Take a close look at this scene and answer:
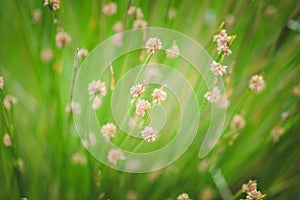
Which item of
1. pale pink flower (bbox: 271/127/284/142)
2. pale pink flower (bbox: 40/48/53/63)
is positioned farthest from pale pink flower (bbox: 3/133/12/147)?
pale pink flower (bbox: 271/127/284/142)

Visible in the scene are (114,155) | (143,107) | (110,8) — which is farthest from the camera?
(110,8)

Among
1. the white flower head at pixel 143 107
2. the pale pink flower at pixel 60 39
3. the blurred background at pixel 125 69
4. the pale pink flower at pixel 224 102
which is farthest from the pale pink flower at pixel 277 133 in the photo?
the pale pink flower at pixel 60 39

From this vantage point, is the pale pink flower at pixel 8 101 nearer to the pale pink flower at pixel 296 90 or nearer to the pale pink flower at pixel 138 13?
the pale pink flower at pixel 138 13

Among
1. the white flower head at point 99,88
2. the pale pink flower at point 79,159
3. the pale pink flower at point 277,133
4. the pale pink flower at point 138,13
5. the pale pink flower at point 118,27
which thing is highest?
the pale pink flower at point 118,27

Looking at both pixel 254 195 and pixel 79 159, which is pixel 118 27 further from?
pixel 254 195

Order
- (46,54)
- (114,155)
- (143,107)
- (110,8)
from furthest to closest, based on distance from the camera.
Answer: (46,54) → (110,8) → (114,155) → (143,107)

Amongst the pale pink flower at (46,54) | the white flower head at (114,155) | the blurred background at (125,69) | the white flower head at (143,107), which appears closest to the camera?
the white flower head at (143,107)

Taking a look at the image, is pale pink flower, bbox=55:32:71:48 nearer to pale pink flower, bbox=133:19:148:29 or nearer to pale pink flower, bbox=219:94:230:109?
pale pink flower, bbox=133:19:148:29

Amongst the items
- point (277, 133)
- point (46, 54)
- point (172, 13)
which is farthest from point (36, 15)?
point (277, 133)
